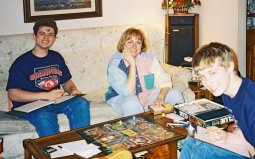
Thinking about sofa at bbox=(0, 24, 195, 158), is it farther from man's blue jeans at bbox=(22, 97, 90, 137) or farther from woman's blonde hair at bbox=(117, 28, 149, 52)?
woman's blonde hair at bbox=(117, 28, 149, 52)

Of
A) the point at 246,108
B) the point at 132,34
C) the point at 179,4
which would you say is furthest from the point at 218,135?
the point at 179,4

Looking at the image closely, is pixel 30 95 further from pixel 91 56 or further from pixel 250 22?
pixel 250 22

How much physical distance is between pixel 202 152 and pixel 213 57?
57 cm

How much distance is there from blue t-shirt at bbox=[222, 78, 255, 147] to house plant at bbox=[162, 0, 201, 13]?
2.69 metres

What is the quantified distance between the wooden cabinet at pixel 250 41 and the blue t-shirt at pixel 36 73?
8.15ft

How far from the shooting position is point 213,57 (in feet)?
A: 5.43

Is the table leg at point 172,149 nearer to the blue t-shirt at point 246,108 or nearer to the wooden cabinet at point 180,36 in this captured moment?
the blue t-shirt at point 246,108

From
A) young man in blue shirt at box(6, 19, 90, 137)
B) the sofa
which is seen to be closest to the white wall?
the sofa

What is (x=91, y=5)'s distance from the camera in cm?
393

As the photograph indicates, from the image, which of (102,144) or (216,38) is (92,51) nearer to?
(102,144)

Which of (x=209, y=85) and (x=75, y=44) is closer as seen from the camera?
(x=209, y=85)

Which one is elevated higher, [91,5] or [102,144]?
[91,5]

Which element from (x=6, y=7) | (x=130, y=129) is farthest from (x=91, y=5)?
(x=130, y=129)

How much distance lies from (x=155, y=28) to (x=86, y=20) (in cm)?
79
